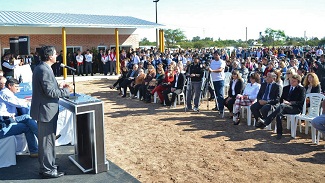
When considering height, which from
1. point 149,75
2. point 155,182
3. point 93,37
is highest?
point 93,37

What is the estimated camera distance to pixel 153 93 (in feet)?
37.8

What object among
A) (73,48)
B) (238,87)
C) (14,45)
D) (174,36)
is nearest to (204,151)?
(238,87)

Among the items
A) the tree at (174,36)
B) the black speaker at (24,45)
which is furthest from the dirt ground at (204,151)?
the tree at (174,36)

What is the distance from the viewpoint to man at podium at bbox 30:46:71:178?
4496mm

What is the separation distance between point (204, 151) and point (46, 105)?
301 centimetres

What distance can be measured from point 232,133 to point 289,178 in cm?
262

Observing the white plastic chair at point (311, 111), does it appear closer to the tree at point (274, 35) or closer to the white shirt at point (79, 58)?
the white shirt at point (79, 58)

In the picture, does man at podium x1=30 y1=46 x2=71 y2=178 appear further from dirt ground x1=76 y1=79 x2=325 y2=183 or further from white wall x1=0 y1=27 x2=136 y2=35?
white wall x1=0 y1=27 x2=136 y2=35

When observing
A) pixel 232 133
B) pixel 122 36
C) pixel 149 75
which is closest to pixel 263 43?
pixel 122 36

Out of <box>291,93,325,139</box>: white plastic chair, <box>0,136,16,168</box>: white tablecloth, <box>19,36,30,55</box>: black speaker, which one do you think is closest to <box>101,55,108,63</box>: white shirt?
<box>19,36,30,55</box>: black speaker

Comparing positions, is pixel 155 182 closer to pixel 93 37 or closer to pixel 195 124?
pixel 195 124

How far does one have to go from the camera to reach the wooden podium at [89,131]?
15.4 ft

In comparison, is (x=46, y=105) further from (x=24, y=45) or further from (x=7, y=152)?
(x=24, y=45)

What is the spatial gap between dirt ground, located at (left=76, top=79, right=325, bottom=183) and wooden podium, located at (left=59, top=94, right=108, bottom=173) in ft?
2.26
